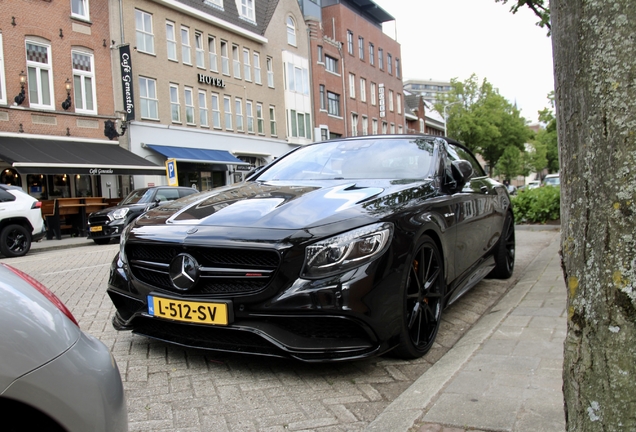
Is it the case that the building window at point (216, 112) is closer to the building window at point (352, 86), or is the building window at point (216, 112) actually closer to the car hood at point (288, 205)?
the building window at point (352, 86)

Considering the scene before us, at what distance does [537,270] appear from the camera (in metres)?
6.07

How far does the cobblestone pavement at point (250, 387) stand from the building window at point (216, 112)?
25071 millimetres

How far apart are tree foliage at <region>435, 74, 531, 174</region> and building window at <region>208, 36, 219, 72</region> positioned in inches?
1115

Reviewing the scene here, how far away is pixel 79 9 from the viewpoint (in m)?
21.3

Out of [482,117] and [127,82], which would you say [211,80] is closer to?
[127,82]

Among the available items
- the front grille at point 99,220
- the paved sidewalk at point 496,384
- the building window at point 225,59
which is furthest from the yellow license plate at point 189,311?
the building window at point 225,59

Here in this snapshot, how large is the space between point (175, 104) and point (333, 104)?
17.4 m

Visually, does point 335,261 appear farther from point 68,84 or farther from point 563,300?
point 68,84

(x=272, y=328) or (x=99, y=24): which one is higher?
(x=99, y=24)

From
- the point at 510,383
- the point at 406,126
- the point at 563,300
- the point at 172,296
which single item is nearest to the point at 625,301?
the point at 510,383

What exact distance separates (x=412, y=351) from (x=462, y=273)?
3.89ft

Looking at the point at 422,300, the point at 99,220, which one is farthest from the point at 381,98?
the point at 422,300

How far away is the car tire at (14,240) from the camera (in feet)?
39.0

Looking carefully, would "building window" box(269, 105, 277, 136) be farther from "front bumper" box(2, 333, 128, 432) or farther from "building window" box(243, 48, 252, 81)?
"front bumper" box(2, 333, 128, 432)
